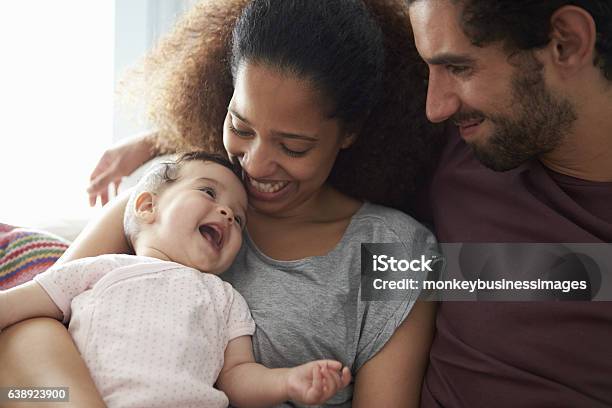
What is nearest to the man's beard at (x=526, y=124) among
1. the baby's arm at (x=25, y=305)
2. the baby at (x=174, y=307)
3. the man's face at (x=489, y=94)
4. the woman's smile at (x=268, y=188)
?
the man's face at (x=489, y=94)

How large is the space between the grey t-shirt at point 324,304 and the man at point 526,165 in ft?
0.33

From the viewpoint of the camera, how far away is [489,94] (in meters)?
1.34

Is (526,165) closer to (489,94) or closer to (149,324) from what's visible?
(489,94)

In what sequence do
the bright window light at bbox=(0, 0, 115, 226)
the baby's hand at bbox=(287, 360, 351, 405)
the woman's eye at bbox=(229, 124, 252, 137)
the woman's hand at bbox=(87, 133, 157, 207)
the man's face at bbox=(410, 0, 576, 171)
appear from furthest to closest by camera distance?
1. the bright window light at bbox=(0, 0, 115, 226)
2. the woman's hand at bbox=(87, 133, 157, 207)
3. the woman's eye at bbox=(229, 124, 252, 137)
4. the man's face at bbox=(410, 0, 576, 171)
5. the baby's hand at bbox=(287, 360, 351, 405)

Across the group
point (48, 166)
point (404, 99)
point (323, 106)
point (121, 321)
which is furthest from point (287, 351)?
point (48, 166)

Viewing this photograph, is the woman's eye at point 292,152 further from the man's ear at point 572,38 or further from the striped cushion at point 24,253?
the striped cushion at point 24,253

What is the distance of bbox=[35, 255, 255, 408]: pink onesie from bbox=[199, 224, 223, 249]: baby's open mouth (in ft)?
0.19

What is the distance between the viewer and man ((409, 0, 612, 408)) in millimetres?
1253

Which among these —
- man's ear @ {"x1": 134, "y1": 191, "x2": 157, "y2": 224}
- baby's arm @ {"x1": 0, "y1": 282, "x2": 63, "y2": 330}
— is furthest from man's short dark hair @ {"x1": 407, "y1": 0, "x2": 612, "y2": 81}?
baby's arm @ {"x1": 0, "y1": 282, "x2": 63, "y2": 330}

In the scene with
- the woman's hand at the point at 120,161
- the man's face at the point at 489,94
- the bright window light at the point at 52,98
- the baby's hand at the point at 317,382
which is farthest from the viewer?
the bright window light at the point at 52,98

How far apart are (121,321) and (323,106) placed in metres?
0.46

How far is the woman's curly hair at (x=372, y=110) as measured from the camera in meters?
1.56

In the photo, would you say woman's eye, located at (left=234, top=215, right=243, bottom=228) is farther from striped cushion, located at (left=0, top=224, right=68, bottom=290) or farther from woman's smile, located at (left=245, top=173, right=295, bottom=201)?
striped cushion, located at (left=0, top=224, right=68, bottom=290)

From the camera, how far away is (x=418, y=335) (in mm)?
1427
